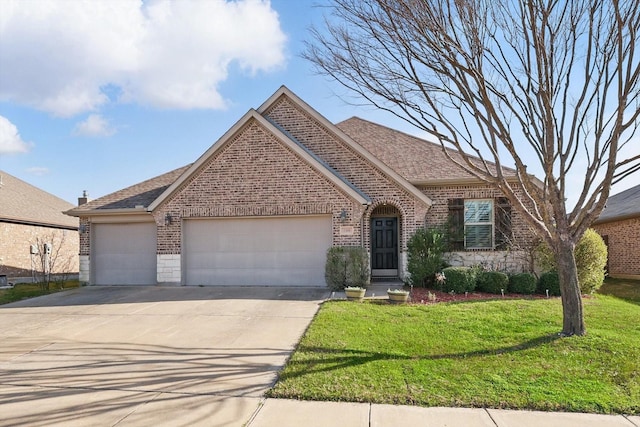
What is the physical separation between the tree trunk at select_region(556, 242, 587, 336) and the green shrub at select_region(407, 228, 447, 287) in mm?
5086

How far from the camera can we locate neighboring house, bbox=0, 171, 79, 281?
701 inches

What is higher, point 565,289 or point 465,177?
point 465,177

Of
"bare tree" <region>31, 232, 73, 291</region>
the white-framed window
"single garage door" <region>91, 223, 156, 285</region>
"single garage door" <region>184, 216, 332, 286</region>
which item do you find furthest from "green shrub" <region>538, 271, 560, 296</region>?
"bare tree" <region>31, 232, 73, 291</region>

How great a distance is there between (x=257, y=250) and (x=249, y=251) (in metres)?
0.26

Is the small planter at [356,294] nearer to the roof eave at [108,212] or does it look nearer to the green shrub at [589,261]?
the green shrub at [589,261]

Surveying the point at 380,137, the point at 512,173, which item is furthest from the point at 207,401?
the point at 380,137

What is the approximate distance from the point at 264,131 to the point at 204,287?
5198 millimetres

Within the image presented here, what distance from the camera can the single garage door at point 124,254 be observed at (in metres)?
14.1

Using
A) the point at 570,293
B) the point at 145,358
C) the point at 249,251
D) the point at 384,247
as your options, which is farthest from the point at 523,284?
the point at 145,358

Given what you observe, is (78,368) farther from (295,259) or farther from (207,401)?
(295,259)

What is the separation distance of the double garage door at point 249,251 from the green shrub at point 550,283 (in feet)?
19.3

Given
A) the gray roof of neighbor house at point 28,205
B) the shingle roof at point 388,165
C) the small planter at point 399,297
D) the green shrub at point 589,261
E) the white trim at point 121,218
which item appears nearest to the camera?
the small planter at point 399,297

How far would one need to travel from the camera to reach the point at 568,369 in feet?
18.0

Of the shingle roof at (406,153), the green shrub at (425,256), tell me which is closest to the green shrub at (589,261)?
the shingle roof at (406,153)
